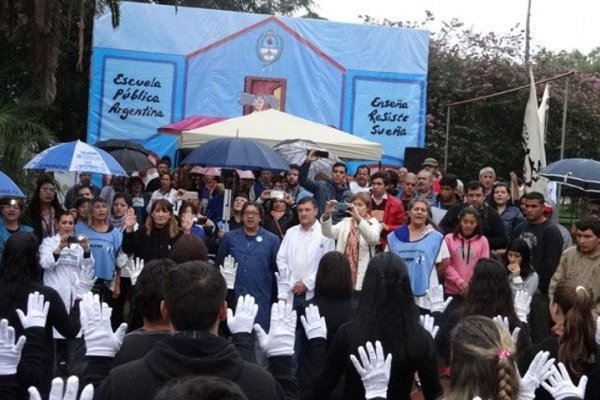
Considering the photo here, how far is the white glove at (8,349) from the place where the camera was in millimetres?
5633


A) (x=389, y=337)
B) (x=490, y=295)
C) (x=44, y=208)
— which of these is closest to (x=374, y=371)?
(x=389, y=337)

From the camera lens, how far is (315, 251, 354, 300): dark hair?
675 centimetres

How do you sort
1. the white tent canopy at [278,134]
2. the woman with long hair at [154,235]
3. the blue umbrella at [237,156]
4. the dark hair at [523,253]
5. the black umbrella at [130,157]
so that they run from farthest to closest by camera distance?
the black umbrella at [130,157] < the white tent canopy at [278,134] < the blue umbrella at [237,156] < the woman with long hair at [154,235] < the dark hair at [523,253]

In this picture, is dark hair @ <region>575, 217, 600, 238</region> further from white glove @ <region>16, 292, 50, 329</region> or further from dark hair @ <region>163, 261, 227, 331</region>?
dark hair @ <region>163, 261, 227, 331</region>

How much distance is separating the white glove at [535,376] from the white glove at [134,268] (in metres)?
4.74

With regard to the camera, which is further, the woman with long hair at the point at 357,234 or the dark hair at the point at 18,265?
the woman with long hair at the point at 357,234

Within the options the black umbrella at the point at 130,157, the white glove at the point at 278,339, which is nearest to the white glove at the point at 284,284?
the white glove at the point at 278,339

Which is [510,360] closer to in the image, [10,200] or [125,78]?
[10,200]

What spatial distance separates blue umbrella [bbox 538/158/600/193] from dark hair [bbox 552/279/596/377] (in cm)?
625

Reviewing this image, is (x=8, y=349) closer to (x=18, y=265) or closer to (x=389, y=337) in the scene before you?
(x=18, y=265)

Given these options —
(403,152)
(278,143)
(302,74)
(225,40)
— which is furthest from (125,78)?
(278,143)

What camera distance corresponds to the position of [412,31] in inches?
827

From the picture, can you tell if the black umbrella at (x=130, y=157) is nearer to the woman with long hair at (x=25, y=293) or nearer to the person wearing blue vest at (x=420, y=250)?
the person wearing blue vest at (x=420, y=250)

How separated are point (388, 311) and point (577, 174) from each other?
6.84m
